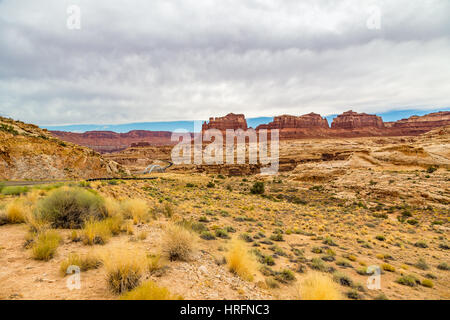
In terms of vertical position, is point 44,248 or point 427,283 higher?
point 44,248

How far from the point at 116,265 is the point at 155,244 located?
8.72 ft

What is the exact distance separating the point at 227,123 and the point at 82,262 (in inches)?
6857

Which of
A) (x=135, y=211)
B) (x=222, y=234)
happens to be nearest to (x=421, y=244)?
(x=222, y=234)

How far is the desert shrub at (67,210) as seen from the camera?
6.47 meters

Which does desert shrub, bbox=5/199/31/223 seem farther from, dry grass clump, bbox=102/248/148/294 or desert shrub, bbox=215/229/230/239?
desert shrub, bbox=215/229/230/239

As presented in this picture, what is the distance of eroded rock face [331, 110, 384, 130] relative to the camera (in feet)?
490

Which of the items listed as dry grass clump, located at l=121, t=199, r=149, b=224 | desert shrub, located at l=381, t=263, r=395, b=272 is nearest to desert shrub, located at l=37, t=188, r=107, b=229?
dry grass clump, located at l=121, t=199, r=149, b=224

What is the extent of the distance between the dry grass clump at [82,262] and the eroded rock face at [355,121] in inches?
6857

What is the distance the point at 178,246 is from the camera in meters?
5.17

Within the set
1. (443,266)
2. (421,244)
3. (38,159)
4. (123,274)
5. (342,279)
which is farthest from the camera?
(38,159)

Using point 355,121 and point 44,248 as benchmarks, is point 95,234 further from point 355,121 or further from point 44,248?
point 355,121

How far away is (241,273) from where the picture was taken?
4.96 meters

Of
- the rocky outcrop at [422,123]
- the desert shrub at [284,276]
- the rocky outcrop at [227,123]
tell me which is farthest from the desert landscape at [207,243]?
the rocky outcrop at [422,123]
